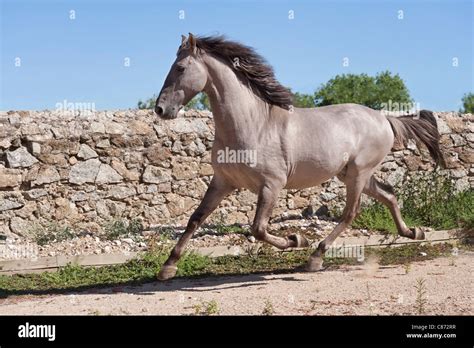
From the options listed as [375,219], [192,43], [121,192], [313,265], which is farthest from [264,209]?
[121,192]

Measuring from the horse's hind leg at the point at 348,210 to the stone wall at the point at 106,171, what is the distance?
3.18 m

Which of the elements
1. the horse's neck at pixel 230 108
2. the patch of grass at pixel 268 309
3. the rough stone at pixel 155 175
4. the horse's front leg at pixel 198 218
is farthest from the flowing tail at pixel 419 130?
the rough stone at pixel 155 175

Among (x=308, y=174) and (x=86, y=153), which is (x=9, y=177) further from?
(x=308, y=174)

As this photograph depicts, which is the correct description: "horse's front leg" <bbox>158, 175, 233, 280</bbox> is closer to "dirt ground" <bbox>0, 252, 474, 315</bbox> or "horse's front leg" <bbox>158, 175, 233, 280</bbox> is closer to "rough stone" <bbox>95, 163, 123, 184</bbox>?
"dirt ground" <bbox>0, 252, 474, 315</bbox>

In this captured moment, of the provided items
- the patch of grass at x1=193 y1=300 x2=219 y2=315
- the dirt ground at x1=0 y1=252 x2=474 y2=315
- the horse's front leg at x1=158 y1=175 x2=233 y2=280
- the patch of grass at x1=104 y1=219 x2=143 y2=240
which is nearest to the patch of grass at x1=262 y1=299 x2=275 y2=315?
the dirt ground at x1=0 y1=252 x2=474 y2=315

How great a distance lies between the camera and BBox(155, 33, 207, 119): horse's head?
21.1 ft

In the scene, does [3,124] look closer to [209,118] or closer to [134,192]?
[134,192]

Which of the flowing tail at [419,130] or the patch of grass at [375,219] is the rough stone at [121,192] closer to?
the patch of grass at [375,219]

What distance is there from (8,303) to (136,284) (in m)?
1.34

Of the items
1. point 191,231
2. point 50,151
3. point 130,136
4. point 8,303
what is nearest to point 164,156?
point 130,136

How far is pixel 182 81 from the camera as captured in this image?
6.54 metres

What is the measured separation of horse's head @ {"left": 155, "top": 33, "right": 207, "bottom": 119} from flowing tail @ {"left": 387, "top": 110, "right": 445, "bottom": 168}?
2.83 m

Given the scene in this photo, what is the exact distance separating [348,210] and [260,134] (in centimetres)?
163

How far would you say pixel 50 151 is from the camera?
9.88m
